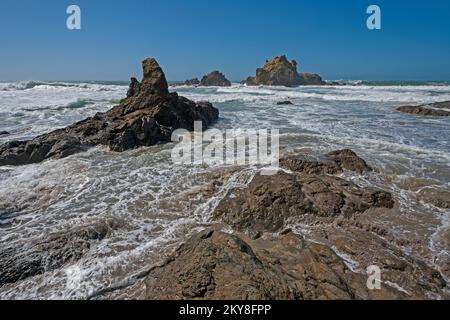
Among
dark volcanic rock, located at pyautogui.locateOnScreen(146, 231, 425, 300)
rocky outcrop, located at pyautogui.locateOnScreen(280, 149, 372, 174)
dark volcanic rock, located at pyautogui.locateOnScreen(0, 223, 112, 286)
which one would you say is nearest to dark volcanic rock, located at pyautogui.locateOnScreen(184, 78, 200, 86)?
rocky outcrop, located at pyautogui.locateOnScreen(280, 149, 372, 174)

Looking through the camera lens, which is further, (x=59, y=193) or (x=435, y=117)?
(x=435, y=117)

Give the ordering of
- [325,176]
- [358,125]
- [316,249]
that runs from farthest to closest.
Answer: [358,125] < [325,176] < [316,249]

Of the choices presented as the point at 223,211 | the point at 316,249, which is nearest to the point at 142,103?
the point at 223,211

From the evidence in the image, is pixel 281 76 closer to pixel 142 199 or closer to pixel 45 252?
pixel 142 199

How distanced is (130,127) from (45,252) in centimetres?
695

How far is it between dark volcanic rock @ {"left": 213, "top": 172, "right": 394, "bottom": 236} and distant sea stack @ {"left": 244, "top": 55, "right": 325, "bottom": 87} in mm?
66316

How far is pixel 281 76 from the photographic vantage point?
69625 mm

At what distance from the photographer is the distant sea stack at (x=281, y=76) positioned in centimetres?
6969

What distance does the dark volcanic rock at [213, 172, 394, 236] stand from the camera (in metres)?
5.32

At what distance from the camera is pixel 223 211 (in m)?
5.66

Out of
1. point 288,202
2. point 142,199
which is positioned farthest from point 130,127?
point 288,202

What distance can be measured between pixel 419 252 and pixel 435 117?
1598cm

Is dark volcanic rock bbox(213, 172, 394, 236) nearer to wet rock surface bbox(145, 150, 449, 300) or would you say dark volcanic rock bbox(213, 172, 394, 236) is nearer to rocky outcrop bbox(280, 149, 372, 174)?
wet rock surface bbox(145, 150, 449, 300)
